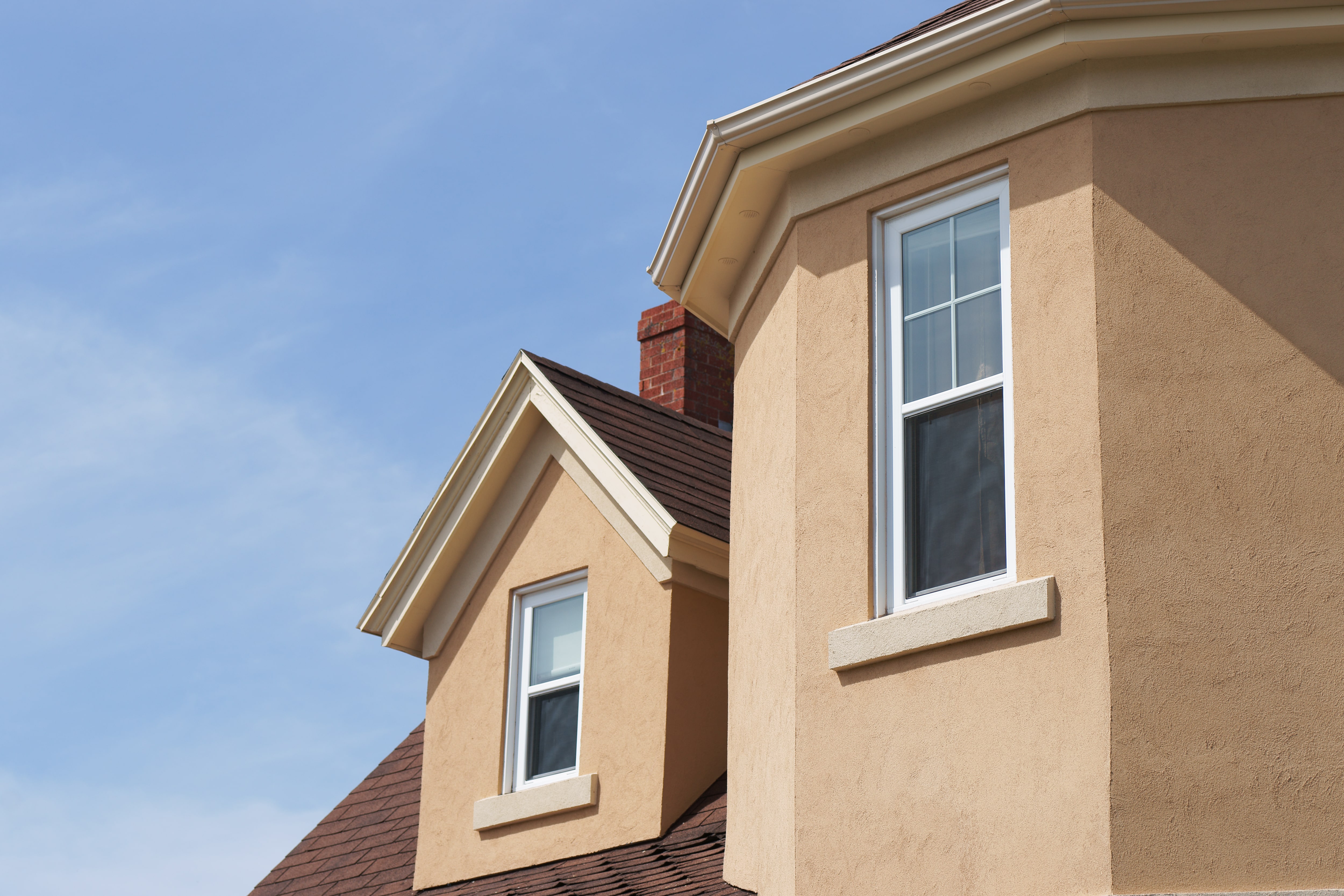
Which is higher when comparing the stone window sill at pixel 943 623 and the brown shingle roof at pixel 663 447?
the brown shingle roof at pixel 663 447

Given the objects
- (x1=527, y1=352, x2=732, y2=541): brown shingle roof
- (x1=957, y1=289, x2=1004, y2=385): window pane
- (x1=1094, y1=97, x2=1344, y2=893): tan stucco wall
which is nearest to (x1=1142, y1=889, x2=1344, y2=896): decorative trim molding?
(x1=1094, y1=97, x2=1344, y2=893): tan stucco wall

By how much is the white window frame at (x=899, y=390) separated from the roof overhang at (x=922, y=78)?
464 mm

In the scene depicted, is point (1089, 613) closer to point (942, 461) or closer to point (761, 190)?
point (942, 461)

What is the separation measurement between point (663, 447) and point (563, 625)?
157 cm

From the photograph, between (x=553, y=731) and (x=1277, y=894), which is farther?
(x=553, y=731)

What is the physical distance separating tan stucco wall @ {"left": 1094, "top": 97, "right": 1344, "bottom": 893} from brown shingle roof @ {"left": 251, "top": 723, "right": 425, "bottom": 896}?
6618 millimetres

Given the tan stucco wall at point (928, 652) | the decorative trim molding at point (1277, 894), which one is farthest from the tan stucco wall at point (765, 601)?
the decorative trim molding at point (1277, 894)

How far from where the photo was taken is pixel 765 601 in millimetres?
8430

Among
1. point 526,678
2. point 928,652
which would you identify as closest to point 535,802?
point 526,678

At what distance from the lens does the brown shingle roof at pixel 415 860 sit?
30.4 ft

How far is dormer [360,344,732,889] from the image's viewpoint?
A: 34.1 feet

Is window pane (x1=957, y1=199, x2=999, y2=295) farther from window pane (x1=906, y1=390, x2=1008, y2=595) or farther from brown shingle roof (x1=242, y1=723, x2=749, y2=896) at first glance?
brown shingle roof (x1=242, y1=723, x2=749, y2=896)

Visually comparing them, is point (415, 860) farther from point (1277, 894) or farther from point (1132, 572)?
point (1277, 894)

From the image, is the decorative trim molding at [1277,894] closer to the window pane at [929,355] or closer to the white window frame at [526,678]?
the window pane at [929,355]
